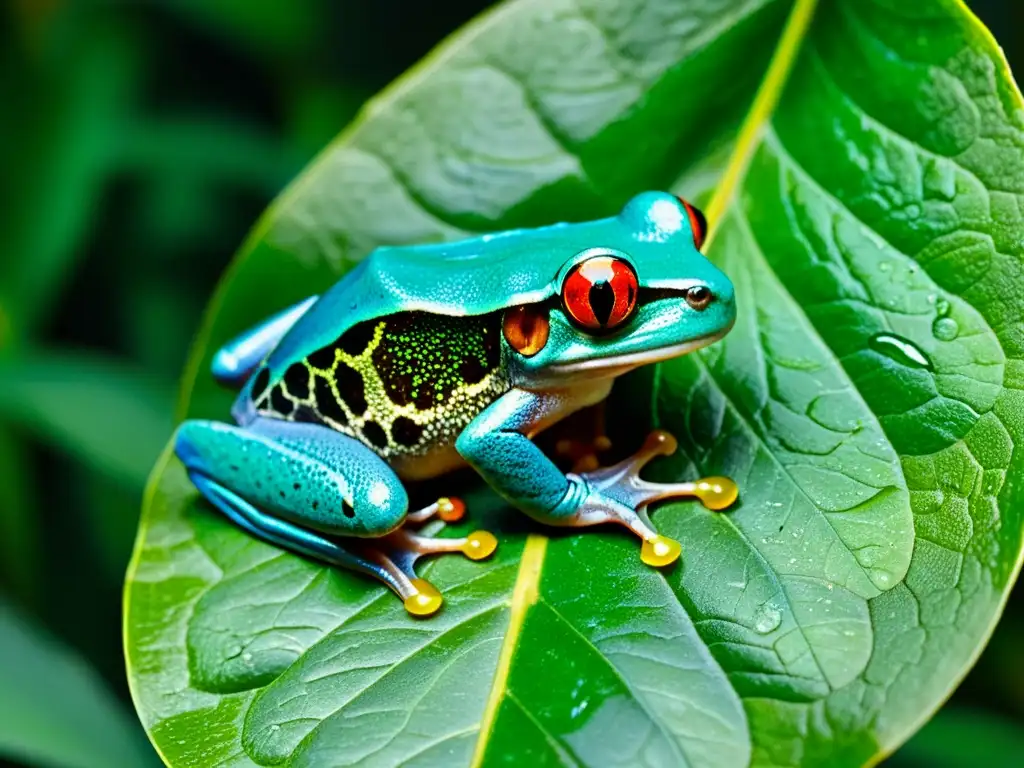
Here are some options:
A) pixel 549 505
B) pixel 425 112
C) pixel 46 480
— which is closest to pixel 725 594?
pixel 549 505

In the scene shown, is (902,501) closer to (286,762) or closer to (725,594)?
(725,594)

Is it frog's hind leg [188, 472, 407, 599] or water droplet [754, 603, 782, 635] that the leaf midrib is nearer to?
water droplet [754, 603, 782, 635]

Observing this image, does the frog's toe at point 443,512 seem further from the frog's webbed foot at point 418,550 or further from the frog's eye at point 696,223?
the frog's eye at point 696,223

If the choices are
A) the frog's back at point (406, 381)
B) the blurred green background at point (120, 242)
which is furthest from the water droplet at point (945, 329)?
the blurred green background at point (120, 242)

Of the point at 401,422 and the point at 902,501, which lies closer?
the point at 902,501

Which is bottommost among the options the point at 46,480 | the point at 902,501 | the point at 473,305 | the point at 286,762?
the point at 46,480

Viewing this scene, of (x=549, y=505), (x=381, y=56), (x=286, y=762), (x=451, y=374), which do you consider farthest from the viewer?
(x=381, y=56)
